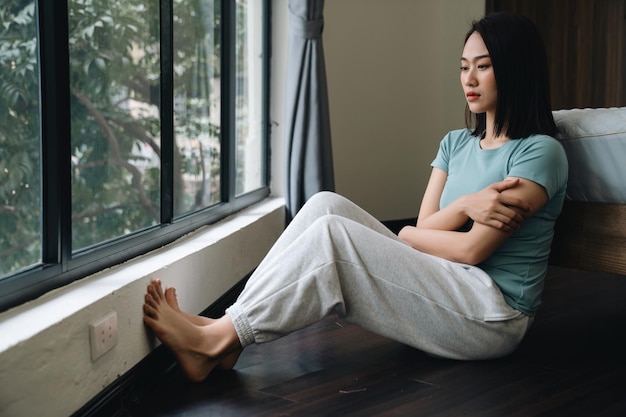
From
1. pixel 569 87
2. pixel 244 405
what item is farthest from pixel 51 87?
pixel 569 87

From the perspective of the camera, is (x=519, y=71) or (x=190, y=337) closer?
(x=190, y=337)

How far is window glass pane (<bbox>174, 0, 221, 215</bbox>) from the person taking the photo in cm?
271

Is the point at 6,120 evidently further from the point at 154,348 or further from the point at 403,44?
the point at 403,44

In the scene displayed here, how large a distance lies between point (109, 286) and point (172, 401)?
33 centimetres

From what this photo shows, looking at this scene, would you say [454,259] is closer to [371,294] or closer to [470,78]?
[371,294]

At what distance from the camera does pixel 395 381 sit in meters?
2.02

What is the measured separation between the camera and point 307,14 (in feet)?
12.3

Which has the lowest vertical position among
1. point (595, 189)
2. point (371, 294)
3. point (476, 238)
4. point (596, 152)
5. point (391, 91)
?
point (371, 294)

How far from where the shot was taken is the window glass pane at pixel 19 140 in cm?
152

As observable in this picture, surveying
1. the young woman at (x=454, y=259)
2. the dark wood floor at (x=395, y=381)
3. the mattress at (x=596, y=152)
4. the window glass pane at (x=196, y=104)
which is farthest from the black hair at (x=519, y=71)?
the window glass pane at (x=196, y=104)

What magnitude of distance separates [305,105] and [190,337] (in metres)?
2.12

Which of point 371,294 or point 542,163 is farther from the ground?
point 542,163

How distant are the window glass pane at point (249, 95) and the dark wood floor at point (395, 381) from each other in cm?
140

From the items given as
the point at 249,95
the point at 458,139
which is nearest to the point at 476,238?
the point at 458,139
